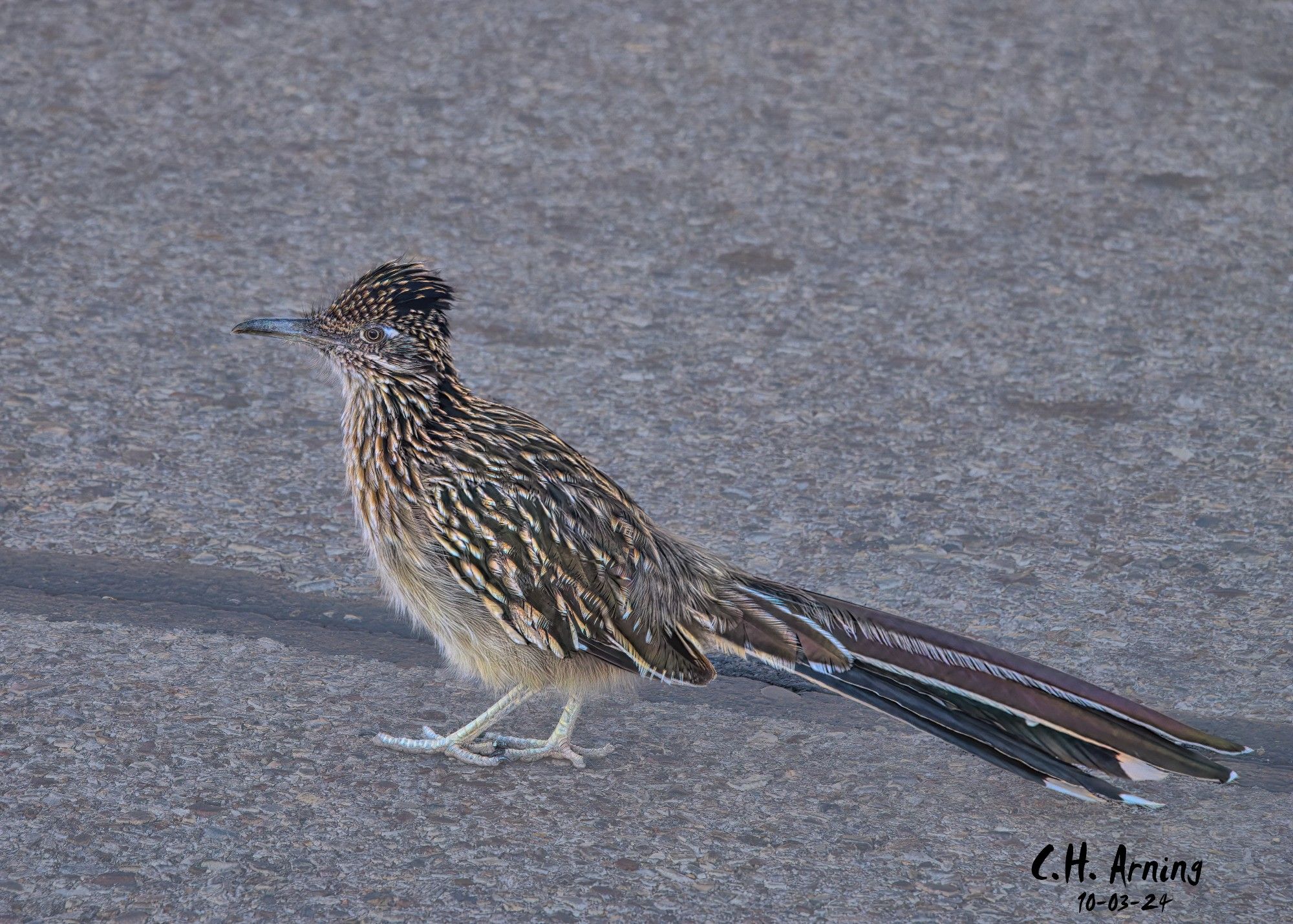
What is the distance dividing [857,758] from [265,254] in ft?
12.4

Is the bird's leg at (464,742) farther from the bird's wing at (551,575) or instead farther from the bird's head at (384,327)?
the bird's head at (384,327)

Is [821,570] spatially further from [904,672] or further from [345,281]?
[345,281]

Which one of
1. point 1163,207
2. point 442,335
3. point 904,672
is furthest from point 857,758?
point 1163,207

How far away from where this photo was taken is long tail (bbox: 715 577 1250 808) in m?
3.95

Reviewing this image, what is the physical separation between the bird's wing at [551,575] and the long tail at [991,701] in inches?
11.9

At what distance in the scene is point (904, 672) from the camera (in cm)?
410

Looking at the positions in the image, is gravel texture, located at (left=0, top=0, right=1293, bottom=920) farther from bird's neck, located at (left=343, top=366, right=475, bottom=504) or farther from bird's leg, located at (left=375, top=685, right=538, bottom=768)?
bird's neck, located at (left=343, top=366, right=475, bottom=504)

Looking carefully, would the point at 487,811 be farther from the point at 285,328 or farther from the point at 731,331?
the point at 731,331

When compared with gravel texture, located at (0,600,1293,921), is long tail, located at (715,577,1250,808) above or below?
above

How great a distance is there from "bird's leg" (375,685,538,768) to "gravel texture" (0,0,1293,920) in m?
0.09

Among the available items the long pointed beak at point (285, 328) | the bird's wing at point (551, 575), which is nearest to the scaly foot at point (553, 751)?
the bird's wing at point (551, 575)

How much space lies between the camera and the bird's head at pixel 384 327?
454 cm

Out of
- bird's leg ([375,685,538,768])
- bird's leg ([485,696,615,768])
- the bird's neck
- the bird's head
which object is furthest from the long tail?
the bird's head

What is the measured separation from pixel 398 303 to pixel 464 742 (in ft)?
4.21
